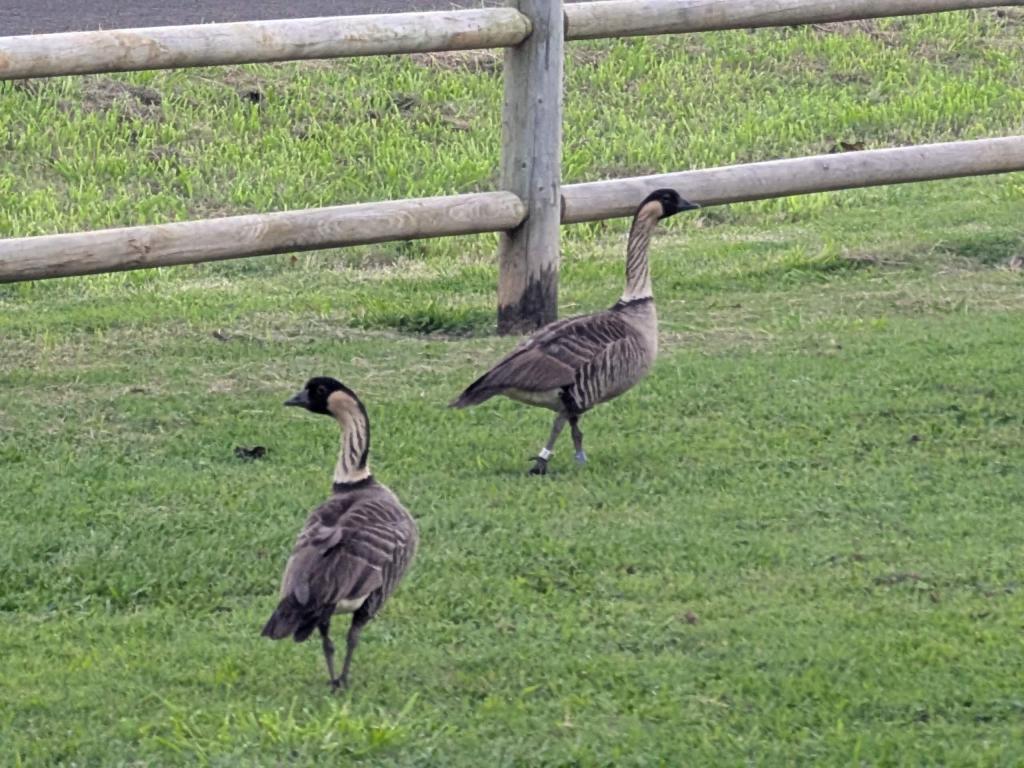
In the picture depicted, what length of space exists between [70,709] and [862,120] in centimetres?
817

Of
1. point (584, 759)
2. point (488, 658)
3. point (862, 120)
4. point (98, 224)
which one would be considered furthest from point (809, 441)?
point (862, 120)

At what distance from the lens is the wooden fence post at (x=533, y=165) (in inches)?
292

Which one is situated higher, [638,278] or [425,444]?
[638,278]

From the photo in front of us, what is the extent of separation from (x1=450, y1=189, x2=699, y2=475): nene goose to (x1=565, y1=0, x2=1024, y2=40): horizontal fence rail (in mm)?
1753

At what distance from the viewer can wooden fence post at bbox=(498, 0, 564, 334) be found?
292 inches

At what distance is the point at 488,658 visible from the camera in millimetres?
4625

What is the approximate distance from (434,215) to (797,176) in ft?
5.75

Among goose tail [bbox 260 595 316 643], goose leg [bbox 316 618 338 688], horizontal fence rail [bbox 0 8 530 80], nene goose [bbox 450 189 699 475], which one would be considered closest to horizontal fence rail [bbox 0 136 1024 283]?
horizontal fence rail [bbox 0 8 530 80]

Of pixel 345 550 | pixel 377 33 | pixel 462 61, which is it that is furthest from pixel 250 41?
pixel 462 61

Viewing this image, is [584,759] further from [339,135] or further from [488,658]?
[339,135]

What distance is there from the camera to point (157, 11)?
12.3 metres

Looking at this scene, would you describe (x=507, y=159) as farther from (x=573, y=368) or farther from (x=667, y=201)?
(x=573, y=368)

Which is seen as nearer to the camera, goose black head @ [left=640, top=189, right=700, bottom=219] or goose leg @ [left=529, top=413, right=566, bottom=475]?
goose leg @ [left=529, top=413, right=566, bottom=475]

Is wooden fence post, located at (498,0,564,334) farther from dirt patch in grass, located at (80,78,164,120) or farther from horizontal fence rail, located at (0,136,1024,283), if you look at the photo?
dirt patch in grass, located at (80,78,164,120)
